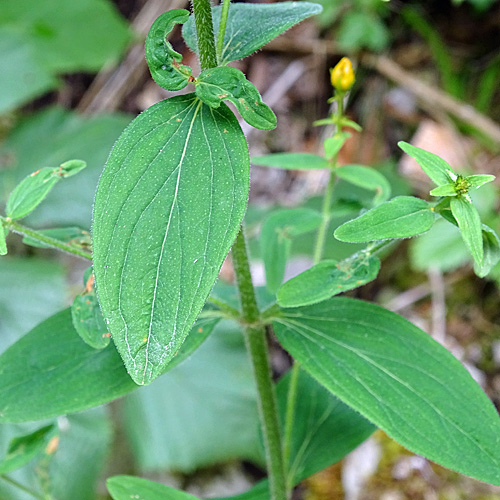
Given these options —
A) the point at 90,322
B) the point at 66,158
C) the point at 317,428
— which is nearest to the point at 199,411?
→ the point at 317,428

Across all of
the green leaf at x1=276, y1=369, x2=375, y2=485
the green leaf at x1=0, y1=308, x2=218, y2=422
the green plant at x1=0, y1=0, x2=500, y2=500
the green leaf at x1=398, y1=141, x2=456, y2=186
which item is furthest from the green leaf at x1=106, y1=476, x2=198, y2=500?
the green leaf at x1=398, y1=141, x2=456, y2=186

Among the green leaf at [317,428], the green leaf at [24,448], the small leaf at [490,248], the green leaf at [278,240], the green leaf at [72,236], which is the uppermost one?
the small leaf at [490,248]

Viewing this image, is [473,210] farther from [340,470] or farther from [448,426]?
[340,470]

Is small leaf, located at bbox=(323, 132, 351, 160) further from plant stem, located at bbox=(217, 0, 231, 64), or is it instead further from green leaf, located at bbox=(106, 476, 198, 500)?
green leaf, located at bbox=(106, 476, 198, 500)

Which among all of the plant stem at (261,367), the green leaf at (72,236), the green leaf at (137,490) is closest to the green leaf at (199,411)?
the plant stem at (261,367)

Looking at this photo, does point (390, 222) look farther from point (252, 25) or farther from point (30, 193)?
point (30, 193)

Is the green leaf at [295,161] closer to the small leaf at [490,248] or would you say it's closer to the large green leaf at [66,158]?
the small leaf at [490,248]
